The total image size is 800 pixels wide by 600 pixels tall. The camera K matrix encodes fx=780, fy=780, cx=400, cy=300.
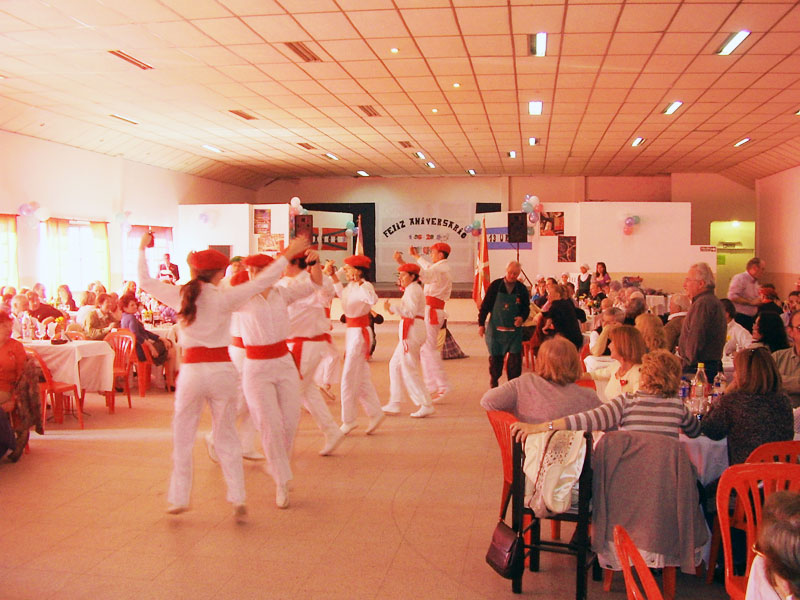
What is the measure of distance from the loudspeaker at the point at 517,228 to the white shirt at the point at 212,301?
12766mm

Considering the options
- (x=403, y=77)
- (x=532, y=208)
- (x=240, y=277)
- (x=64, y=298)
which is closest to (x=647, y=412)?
(x=240, y=277)

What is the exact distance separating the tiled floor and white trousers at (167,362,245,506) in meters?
0.23

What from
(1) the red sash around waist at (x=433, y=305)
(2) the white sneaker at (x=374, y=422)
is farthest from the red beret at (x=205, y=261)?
(1) the red sash around waist at (x=433, y=305)

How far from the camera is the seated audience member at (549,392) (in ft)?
12.6

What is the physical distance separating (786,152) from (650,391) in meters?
15.8

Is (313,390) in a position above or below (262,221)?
below

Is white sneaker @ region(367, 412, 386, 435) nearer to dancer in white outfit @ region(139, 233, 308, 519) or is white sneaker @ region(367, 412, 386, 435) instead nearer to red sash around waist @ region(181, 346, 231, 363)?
dancer in white outfit @ region(139, 233, 308, 519)

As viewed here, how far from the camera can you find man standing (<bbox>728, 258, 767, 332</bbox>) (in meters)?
9.14

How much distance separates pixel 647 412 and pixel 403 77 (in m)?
7.87

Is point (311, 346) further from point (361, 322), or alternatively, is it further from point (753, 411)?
point (753, 411)

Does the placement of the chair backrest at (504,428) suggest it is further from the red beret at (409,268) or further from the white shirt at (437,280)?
the white shirt at (437,280)

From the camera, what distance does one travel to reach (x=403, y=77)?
34.5 ft

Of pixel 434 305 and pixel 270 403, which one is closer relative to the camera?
pixel 270 403

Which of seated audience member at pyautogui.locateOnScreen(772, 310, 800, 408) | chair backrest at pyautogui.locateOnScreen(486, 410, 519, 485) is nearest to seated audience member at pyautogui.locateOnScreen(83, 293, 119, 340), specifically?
chair backrest at pyautogui.locateOnScreen(486, 410, 519, 485)
